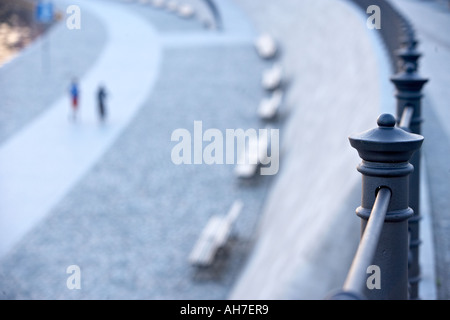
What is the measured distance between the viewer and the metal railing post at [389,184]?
2.33 m

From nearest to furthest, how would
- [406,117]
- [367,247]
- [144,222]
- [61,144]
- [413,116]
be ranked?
[367,247], [406,117], [413,116], [144,222], [61,144]

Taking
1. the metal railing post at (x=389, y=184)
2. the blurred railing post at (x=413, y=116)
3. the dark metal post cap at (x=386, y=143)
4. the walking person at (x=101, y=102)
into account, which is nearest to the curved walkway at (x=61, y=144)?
the walking person at (x=101, y=102)

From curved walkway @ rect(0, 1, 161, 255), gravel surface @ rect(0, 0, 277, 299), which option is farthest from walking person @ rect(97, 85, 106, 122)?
gravel surface @ rect(0, 0, 277, 299)

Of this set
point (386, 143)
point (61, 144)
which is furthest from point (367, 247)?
point (61, 144)

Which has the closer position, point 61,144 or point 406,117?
point 406,117

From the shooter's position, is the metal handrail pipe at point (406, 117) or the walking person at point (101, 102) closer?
the metal handrail pipe at point (406, 117)

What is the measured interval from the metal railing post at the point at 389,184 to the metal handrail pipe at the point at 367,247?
0.17 ft

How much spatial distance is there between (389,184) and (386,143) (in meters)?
0.19

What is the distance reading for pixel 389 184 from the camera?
7.97ft

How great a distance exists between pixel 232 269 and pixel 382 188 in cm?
870

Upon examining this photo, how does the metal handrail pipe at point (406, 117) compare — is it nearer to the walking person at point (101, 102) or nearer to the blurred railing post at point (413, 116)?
the blurred railing post at point (413, 116)

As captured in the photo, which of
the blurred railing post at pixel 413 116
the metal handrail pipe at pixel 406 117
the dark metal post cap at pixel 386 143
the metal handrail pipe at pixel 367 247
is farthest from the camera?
the blurred railing post at pixel 413 116

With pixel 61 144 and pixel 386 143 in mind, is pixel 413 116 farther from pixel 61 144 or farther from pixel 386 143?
pixel 61 144
